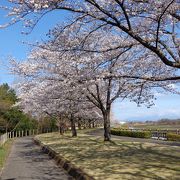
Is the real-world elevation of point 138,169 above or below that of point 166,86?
below

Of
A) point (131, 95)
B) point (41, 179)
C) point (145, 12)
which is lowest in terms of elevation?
point (41, 179)

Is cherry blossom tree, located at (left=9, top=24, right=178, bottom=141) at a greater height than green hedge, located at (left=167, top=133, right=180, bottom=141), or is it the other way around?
cherry blossom tree, located at (left=9, top=24, right=178, bottom=141)

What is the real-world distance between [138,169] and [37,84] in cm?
1699

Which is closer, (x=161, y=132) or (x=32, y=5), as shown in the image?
(x=32, y=5)

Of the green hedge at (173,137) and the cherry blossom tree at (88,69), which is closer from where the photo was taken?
the cherry blossom tree at (88,69)

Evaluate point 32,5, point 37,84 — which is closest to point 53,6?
point 32,5

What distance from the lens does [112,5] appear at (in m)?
12.4

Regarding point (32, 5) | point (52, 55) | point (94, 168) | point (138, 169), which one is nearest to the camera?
point (32, 5)

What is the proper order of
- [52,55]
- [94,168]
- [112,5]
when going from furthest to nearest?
1. [52,55]
2. [94,168]
3. [112,5]

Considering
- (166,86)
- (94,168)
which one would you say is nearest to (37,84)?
(166,86)

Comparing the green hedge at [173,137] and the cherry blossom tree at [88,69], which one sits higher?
the cherry blossom tree at [88,69]

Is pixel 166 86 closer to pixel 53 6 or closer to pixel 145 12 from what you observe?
pixel 145 12

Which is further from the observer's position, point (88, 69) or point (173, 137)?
point (173, 137)

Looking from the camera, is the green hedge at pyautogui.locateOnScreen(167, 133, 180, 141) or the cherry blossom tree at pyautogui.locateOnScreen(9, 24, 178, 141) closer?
the cherry blossom tree at pyautogui.locateOnScreen(9, 24, 178, 141)
